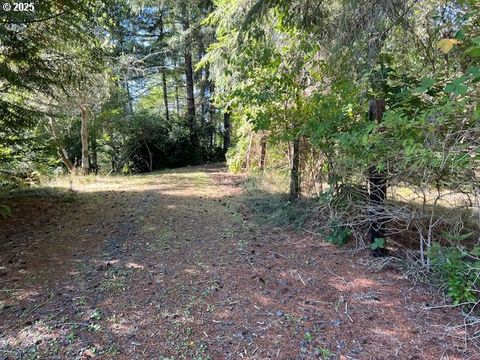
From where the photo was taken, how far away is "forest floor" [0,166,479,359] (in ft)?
6.40

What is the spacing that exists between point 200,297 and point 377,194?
1.94 m

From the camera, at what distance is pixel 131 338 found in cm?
200

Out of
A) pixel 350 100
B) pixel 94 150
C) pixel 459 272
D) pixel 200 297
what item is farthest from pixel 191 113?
pixel 459 272

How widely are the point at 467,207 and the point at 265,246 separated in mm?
1905

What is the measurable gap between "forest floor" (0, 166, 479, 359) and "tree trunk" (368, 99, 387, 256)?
0.98ft

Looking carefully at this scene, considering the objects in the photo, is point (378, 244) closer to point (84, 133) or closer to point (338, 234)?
point (338, 234)

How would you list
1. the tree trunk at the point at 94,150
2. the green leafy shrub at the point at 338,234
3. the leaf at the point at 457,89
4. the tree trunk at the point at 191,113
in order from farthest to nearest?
the tree trunk at the point at 191,113 → the tree trunk at the point at 94,150 → the green leafy shrub at the point at 338,234 → the leaf at the point at 457,89

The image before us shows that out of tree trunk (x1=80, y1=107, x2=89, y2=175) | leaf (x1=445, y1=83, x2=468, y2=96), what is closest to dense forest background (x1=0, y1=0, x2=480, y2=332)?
leaf (x1=445, y1=83, x2=468, y2=96)

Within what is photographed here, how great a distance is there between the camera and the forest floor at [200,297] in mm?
1951

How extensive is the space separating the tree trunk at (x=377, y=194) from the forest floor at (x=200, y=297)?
30cm

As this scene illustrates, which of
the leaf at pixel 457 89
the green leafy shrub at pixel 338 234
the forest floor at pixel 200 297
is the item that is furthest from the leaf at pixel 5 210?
the leaf at pixel 457 89

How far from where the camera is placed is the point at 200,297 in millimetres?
2467

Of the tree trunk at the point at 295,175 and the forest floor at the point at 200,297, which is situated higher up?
the tree trunk at the point at 295,175

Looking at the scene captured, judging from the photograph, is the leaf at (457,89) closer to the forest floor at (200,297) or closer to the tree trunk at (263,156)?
the forest floor at (200,297)
